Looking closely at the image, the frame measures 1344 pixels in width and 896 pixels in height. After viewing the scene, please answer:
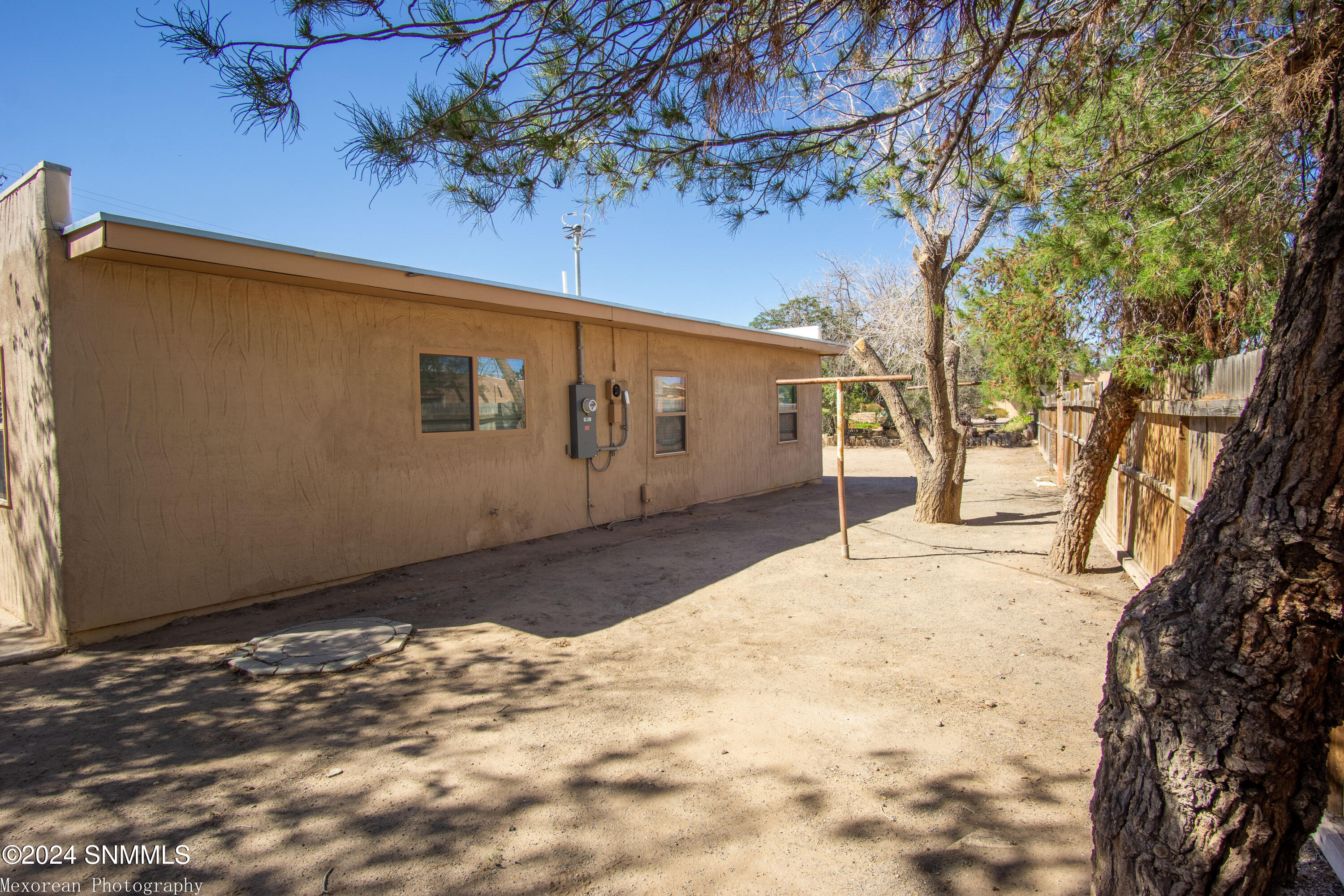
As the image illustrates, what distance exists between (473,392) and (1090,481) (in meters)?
5.54

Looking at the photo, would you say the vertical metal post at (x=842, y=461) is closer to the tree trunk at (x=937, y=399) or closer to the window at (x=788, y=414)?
the tree trunk at (x=937, y=399)

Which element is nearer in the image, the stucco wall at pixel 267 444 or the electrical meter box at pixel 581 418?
the stucco wall at pixel 267 444

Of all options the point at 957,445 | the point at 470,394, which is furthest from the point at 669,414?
the point at 957,445

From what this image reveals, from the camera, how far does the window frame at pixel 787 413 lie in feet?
37.3

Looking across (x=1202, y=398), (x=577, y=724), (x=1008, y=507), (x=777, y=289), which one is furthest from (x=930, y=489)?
(x=777, y=289)

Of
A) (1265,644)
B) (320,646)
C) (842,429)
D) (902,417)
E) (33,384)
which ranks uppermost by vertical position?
(33,384)

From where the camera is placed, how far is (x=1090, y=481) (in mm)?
5672

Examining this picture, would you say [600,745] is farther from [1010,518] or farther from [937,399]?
[1010,518]

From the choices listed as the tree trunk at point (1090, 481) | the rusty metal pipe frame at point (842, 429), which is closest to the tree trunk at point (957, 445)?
the rusty metal pipe frame at point (842, 429)

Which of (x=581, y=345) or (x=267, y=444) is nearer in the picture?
(x=267, y=444)

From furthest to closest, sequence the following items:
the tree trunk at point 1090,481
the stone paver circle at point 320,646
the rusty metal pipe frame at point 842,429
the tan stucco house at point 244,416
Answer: the rusty metal pipe frame at point 842,429 → the tree trunk at point 1090,481 → the tan stucco house at point 244,416 → the stone paver circle at point 320,646

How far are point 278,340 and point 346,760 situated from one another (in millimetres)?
3468

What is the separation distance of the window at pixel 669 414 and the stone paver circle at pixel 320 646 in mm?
4790

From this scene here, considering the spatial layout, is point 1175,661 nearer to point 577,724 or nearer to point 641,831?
point 641,831
